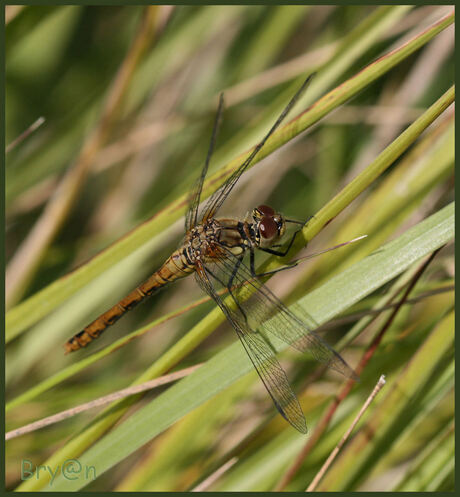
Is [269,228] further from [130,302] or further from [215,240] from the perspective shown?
[130,302]

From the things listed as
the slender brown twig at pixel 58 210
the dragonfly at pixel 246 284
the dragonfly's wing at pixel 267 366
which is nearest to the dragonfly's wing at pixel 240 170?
the dragonfly at pixel 246 284

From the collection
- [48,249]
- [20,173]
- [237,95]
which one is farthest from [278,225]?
[20,173]

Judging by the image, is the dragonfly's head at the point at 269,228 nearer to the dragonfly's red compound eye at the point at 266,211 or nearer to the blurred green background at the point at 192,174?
the dragonfly's red compound eye at the point at 266,211

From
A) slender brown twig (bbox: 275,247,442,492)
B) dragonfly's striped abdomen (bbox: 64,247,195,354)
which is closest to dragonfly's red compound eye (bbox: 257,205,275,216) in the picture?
dragonfly's striped abdomen (bbox: 64,247,195,354)

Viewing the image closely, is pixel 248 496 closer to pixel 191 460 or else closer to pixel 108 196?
pixel 191 460

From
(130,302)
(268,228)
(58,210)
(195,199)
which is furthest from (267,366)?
(58,210)

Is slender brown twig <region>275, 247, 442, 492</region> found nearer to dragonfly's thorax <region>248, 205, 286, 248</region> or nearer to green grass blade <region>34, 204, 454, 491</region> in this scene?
green grass blade <region>34, 204, 454, 491</region>

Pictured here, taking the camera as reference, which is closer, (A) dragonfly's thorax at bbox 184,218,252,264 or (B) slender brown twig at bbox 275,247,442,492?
(B) slender brown twig at bbox 275,247,442,492
